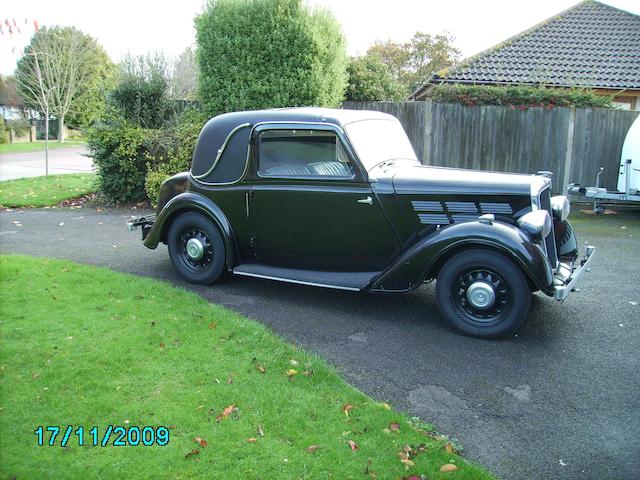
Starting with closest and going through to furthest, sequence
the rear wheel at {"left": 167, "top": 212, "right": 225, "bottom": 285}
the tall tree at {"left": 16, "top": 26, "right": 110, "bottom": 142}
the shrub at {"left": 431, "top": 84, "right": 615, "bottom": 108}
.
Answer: the rear wheel at {"left": 167, "top": 212, "right": 225, "bottom": 285}, the shrub at {"left": 431, "top": 84, "right": 615, "bottom": 108}, the tall tree at {"left": 16, "top": 26, "right": 110, "bottom": 142}

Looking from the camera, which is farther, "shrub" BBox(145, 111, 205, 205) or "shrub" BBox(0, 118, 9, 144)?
"shrub" BBox(0, 118, 9, 144)

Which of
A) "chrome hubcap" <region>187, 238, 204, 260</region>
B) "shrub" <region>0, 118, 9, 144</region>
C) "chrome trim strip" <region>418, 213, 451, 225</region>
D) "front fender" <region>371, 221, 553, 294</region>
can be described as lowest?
"chrome hubcap" <region>187, 238, 204, 260</region>

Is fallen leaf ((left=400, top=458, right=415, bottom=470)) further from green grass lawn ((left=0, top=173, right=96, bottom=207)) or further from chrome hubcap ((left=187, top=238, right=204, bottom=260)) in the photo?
green grass lawn ((left=0, top=173, right=96, bottom=207))

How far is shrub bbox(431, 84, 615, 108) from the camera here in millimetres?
12445

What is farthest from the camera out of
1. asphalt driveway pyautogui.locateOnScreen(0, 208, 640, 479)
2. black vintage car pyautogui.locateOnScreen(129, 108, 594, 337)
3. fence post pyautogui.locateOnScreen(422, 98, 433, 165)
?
fence post pyautogui.locateOnScreen(422, 98, 433, 165)

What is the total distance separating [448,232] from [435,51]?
34527 mm

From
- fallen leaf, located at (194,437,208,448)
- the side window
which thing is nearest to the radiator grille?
the side window

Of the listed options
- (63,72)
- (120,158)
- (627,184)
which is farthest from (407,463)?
(63,72)

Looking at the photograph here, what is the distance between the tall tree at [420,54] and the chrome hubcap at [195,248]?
32556mm

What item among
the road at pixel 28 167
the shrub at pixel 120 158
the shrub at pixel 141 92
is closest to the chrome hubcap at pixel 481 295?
the shrub at pixel 120 158

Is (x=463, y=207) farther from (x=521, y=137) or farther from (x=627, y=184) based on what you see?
(x=521, y=137)

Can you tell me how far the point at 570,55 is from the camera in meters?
16.7

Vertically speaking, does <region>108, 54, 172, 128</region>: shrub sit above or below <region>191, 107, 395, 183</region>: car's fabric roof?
above

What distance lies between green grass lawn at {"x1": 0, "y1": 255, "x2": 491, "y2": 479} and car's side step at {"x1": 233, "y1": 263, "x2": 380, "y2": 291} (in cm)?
69
